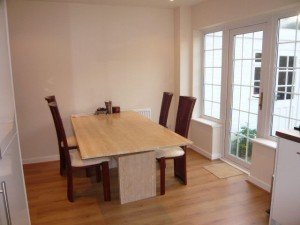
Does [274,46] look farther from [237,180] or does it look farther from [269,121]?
[237,180]

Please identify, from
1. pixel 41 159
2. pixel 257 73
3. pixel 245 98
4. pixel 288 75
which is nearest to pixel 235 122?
pixel 245 98

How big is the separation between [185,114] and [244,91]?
1063 millimetres

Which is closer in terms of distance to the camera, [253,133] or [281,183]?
[281,183]

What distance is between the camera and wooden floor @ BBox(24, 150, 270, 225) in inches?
98.2

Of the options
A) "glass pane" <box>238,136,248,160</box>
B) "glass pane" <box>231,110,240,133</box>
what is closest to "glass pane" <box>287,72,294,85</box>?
"glass pane" <box>231,110,240,133</box>

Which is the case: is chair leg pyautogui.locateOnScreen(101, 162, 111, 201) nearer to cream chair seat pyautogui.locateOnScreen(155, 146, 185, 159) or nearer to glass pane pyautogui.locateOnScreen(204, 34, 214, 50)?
cream chair seat pyautogui.locateOnScreen(155, 146, 185, 159)

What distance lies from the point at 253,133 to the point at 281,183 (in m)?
1.42

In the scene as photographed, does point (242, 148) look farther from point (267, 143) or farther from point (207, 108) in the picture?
point (207, 108)

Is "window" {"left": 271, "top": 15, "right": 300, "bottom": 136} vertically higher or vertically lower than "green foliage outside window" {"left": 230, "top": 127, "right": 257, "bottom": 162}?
higher

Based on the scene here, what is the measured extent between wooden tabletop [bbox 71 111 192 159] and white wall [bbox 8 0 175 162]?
640mm

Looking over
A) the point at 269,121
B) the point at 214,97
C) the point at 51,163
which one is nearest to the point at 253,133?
the point at 269,121

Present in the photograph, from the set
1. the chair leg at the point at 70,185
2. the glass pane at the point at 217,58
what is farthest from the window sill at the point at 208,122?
the chair leg at the point at 70,185

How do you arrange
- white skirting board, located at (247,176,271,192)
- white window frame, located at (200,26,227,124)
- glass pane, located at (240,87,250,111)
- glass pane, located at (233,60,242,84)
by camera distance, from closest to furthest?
white skirting board, located at (247,176,271,192) → glass pane, located at (240,87,250,111) → glass pane, located at (233,60,242,84) → white window frame, located at (200,26,227,124)

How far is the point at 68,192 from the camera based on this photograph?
286 centimetres
